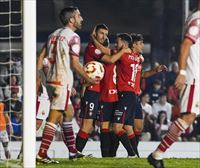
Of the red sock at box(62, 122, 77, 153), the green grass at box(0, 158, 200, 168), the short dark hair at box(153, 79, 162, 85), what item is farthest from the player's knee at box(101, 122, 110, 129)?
the short dark hair at box(153, 79, 162, 85)

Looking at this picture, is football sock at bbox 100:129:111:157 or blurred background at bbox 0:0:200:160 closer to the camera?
football sock at bbox 100:129:111:157

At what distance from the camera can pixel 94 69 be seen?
1384 centimetres

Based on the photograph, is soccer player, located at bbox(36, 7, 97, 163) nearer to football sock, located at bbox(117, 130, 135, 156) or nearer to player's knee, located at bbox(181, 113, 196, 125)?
player's knee, located at bbox(181, 113, 196, 125)

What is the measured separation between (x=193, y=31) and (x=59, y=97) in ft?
7.50

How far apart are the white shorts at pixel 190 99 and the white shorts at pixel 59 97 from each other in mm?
1937

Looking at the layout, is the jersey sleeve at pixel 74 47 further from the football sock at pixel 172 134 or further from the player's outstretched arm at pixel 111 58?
the football sock at pixel 172 134

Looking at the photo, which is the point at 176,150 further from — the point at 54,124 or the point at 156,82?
the point at 54,124

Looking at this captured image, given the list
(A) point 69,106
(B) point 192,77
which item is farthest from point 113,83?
(B) point 192,77

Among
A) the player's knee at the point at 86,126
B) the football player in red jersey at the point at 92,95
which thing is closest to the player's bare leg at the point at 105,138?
the football player in red jersey at the point at 92,95

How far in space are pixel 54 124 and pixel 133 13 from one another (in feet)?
36.7

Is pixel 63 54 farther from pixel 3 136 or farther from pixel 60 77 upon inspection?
pixel 3 136

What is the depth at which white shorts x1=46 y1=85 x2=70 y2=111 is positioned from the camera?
39.9 feet

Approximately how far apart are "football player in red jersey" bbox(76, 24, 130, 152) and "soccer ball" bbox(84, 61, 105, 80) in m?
0.09

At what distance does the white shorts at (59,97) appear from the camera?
479 inches
